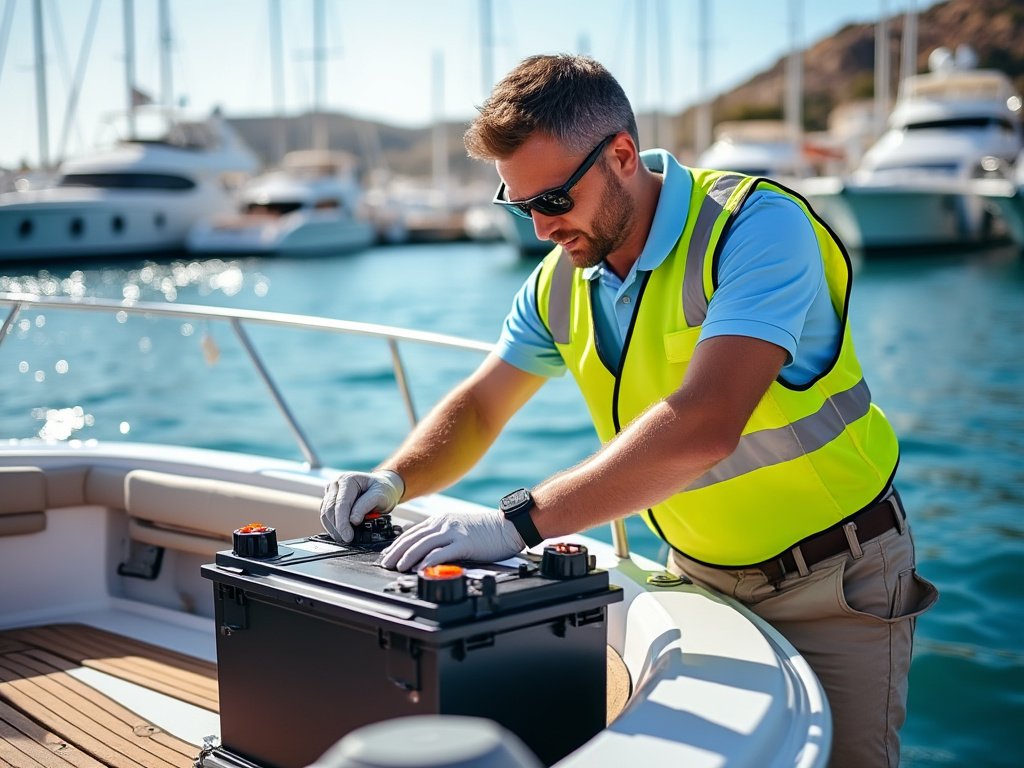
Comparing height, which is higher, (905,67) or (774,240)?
(905,67)

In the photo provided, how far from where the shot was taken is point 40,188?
31.1 meters

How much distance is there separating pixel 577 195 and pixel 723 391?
0.42 meters

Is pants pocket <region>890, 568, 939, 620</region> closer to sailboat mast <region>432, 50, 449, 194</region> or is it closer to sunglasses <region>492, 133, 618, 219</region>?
sunglasses <region>492, 133, 618, 219</region>

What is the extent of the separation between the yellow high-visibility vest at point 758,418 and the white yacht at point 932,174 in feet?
78.6

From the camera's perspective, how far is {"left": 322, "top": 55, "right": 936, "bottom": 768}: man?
1.58 m

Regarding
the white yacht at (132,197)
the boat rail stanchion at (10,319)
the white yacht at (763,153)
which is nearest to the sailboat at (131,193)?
the white yacht at (132,197)

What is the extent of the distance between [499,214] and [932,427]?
24.0m

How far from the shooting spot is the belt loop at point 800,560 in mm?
1819

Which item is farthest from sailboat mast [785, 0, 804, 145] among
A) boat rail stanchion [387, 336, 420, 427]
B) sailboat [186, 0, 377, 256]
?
boat rail stanchion [387, 336, 420, 427]

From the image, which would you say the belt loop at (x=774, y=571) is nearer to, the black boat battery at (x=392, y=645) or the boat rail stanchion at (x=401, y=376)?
the black boat battery at (x=392, y=645)

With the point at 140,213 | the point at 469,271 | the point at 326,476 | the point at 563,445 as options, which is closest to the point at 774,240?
the point at 326,476

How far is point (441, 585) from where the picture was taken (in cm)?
131

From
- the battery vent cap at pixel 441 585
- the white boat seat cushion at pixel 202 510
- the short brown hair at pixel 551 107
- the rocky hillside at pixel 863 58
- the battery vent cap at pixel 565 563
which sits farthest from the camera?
the rocky hillside at pixel 863 58

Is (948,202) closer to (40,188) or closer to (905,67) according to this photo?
(905,67)
